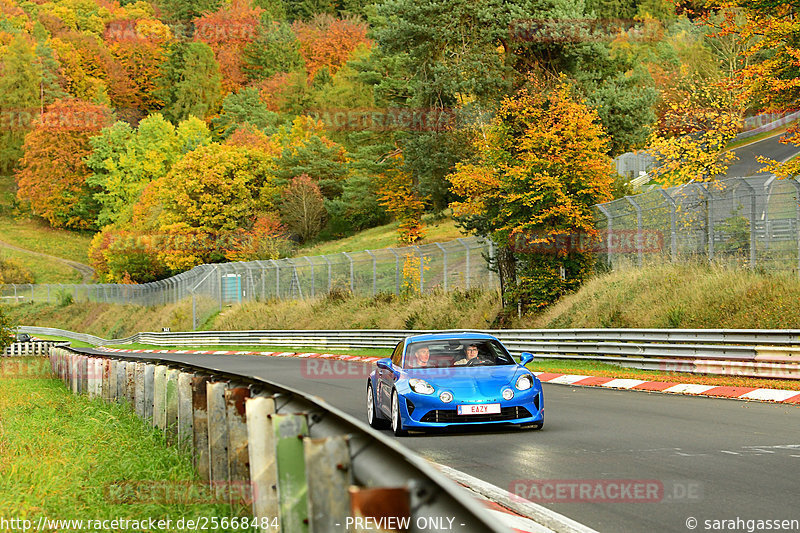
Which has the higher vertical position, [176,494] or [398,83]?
[398,83]

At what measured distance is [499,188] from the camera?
107 feet

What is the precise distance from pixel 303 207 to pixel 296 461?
8272 centimetres

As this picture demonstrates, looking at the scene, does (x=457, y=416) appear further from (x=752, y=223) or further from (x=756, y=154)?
(x=756, y=154)

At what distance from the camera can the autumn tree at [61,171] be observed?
4771 inches

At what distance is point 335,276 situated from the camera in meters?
48.0

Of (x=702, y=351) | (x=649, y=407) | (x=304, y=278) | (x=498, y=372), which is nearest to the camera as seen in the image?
(x=498, y=372)

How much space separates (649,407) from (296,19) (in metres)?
148

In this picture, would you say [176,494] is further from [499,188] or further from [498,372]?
[499,188]

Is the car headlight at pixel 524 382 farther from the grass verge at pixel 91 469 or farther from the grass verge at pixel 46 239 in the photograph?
the grass verge at pixel 46 239

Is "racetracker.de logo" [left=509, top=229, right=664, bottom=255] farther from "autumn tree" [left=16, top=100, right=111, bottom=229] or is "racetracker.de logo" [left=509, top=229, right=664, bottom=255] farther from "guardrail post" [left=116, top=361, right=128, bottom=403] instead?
"autumn tree" [left=16, top=100, right=111, bottom=229]

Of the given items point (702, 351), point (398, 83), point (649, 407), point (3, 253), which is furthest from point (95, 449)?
point (3, 253)

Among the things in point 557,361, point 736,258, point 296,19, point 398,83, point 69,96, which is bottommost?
point 557,361

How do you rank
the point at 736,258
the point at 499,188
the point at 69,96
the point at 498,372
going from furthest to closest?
the point at 69,96
the point at 499,188
the point at 736,258
the point at 498,372

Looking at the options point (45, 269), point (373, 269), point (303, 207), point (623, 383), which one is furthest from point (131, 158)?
point (623, 383)
